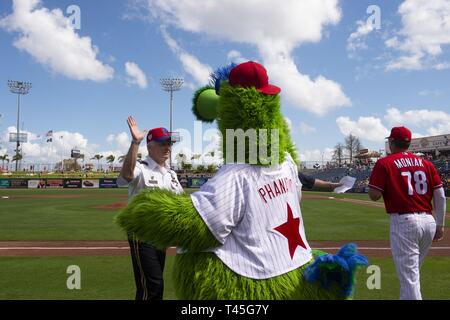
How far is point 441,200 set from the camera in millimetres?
3654

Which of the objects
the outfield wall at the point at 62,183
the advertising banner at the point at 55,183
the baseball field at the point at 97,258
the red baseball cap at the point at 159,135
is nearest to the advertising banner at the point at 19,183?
the outfield wall at the point at 62,183

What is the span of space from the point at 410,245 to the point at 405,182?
58cm

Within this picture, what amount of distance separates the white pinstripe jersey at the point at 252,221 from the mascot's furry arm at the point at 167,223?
0.16ft

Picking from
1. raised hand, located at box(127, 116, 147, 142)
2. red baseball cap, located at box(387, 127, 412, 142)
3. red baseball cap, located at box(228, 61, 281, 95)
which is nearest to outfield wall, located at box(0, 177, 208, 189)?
red baseball cap, located at box(387, 127, 412, 142)

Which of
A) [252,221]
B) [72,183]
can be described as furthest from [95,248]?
Answer: [72,183]

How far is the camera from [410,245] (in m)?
3.36

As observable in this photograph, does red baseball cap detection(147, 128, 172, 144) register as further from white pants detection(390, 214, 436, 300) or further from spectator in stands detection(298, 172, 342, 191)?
white pants detection(390, 214, 436, 300)

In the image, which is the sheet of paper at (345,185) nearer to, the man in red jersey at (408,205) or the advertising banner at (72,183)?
the man in red jersey at (408,205)

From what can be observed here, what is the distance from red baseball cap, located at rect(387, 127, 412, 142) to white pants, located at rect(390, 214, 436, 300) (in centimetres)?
77

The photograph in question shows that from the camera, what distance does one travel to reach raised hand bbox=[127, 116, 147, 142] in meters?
2.92

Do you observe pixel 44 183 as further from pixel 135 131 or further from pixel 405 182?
pixel 405 182
